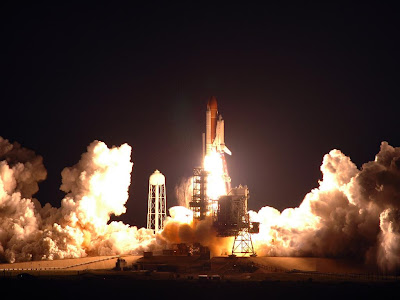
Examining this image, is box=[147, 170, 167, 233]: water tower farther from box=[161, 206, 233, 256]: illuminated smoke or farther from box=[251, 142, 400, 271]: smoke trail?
box=[251, 142, 400, 271]: smoke trail

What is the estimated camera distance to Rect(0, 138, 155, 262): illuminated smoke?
10588 centimetres

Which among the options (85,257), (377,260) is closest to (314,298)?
(377,260)

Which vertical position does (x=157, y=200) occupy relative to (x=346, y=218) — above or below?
above

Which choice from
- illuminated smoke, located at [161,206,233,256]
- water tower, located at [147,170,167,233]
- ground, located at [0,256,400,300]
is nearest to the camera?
ground, located at [0,256,400,300]

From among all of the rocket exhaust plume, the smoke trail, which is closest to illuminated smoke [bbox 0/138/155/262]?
the rocket exhaust plume

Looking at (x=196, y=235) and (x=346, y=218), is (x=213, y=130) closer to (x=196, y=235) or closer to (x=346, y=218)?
(x=196, y=235)

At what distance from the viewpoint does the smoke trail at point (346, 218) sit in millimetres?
92781

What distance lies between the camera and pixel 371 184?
94.4 meters

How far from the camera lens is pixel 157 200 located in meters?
112

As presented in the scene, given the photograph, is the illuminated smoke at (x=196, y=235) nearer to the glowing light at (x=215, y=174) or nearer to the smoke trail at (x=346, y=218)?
the smoke trail at (x=346, y=218)

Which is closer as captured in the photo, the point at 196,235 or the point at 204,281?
the point at 204,281

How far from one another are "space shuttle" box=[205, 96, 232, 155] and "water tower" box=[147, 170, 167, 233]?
5.34 metres

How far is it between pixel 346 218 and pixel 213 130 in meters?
17.4

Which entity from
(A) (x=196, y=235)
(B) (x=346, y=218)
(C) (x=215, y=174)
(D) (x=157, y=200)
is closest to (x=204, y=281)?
(B) (x=346, y=218)
